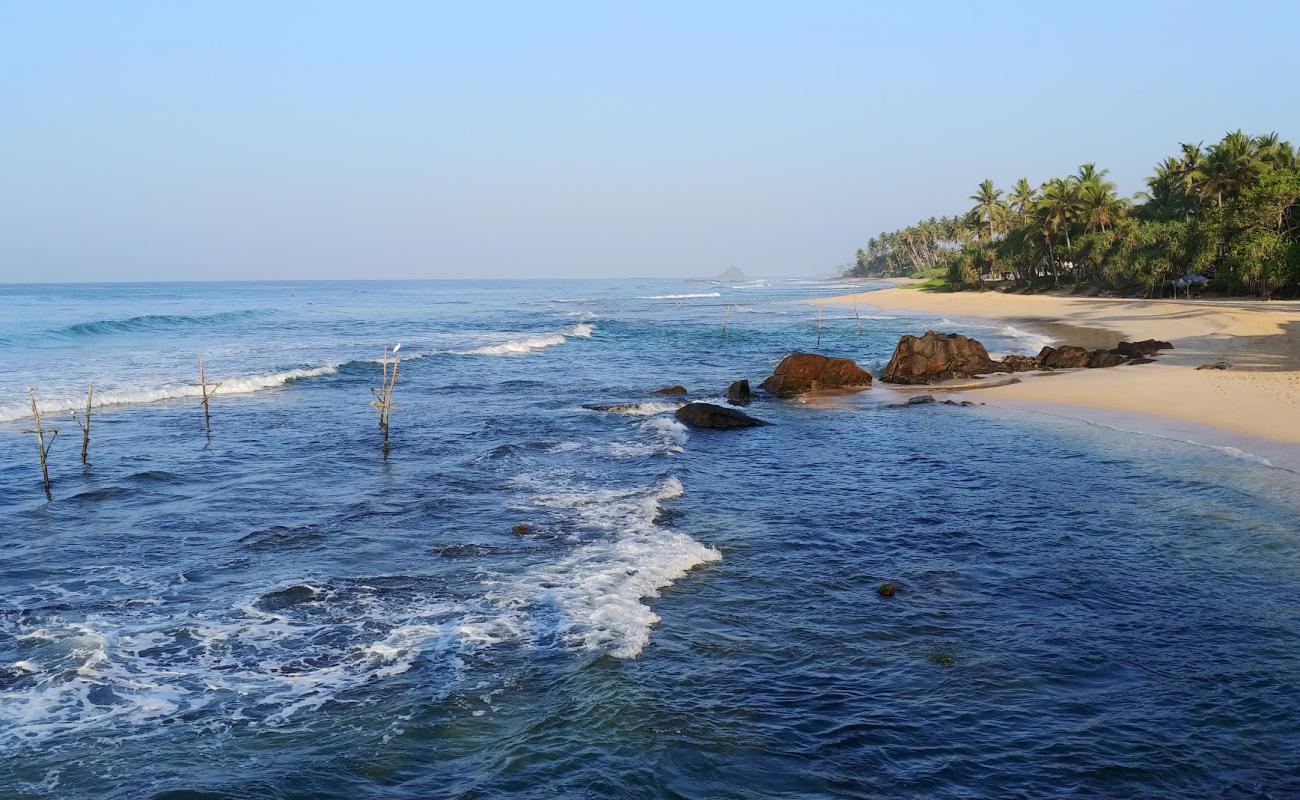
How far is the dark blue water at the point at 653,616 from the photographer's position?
853cm

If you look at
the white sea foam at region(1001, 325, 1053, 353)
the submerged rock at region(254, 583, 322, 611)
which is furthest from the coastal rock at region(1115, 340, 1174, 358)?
the submerged rock at region(254, 583, 322, 611)

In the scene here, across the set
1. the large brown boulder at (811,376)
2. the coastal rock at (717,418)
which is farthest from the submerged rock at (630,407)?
the large brown boulder at (811,376)

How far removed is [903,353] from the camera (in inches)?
1503

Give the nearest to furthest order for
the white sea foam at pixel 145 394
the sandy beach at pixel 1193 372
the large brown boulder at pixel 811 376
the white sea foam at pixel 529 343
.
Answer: the sandy beach at pixel 1193 372
the white sea foam at pixel 145 394
the large brown boulder at pixel 811 376
the white sea foam at pixel 529 343

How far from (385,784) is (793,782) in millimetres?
3863

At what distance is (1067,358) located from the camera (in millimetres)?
38250

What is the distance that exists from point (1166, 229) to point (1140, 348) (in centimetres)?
3974

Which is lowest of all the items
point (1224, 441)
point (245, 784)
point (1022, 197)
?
point (245, 784)

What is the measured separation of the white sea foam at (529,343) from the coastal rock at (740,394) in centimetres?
2490

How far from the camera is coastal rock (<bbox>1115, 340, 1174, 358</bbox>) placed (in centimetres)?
3872

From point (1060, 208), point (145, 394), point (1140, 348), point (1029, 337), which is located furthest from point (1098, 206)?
point (145, 394)

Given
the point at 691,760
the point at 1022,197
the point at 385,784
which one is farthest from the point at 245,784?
the point at 1022,197

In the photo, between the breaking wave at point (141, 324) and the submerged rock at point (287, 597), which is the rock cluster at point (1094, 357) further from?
the breaking wave at point (141, 324)

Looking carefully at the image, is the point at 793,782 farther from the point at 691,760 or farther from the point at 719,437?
the point at 719,437
